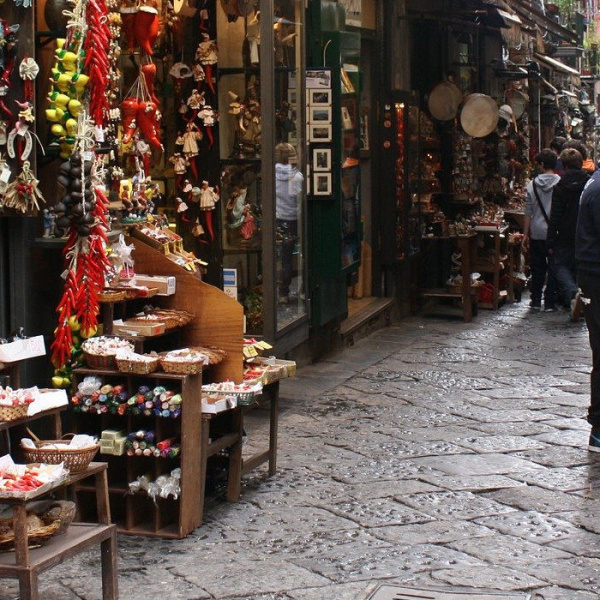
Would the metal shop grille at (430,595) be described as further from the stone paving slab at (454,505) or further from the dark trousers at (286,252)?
the dark trousers at (286,252)

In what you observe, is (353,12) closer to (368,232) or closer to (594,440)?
(368,232)

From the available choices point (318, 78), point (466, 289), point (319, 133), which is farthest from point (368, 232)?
point (318, 78)

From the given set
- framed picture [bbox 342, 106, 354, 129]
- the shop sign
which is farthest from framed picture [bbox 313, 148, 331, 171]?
the shop sign

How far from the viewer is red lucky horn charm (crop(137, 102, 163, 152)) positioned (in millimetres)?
7438

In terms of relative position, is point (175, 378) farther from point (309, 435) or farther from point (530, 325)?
point (530, 325)

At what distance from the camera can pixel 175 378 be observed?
19.9 ft

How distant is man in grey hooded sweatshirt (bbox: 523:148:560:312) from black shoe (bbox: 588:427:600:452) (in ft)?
21.7

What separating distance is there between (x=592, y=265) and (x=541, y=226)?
22.9 feet

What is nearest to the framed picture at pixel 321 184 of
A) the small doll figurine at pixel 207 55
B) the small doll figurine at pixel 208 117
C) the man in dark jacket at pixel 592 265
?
the small doll figurine at pixel 208 117

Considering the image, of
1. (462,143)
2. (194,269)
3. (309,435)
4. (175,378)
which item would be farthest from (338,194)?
(462,143)

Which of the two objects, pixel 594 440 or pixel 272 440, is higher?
pixel 272 440

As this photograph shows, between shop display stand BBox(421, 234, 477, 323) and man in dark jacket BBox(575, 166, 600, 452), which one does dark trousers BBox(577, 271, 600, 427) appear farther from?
shop display stand BBox(421, 234, 477, 323)

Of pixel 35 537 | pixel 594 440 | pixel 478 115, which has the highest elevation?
pixel 478 115

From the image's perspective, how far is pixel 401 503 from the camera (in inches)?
264
